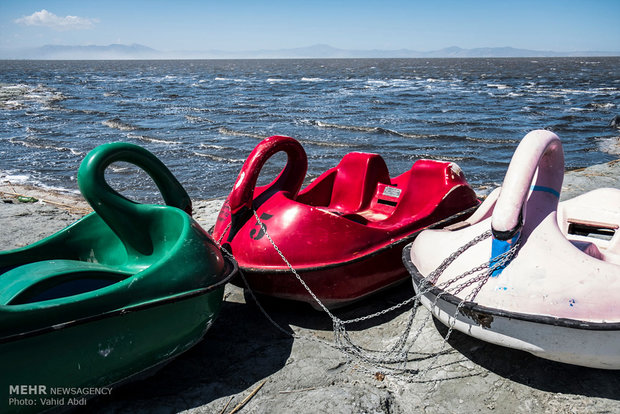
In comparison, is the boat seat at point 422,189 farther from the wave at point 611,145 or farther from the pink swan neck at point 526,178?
the wave at point 611,145

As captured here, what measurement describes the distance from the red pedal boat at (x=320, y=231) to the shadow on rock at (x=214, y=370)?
0.30 meters

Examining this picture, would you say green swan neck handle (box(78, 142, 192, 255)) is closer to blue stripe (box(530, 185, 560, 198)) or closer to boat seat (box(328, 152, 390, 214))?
boat seat (box(328, 152, 390, 214))

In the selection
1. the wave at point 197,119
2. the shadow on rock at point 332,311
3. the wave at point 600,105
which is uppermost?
the wave at point 600,105

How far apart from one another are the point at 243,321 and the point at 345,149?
881 cm

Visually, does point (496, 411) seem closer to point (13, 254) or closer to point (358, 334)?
point (358, 334)

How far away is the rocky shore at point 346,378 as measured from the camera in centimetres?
257

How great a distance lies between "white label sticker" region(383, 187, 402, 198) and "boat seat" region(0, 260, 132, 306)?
7.68 feet

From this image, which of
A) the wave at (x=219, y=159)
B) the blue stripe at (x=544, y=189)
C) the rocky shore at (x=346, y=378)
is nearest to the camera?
the rocky shore at (x=346, y=378)

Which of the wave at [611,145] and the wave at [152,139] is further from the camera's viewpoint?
the wave at [152,139]

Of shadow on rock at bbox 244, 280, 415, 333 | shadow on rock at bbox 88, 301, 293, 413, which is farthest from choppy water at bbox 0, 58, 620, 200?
shadow on rock at bbox 88, 301, 293, 413

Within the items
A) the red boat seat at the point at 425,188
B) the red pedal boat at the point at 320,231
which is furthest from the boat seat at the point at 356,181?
the red boat seat at the point at 425,188

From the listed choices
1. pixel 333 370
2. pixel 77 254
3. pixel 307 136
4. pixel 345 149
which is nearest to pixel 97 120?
pixel 307 136

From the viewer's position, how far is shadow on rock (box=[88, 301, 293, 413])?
265 cm

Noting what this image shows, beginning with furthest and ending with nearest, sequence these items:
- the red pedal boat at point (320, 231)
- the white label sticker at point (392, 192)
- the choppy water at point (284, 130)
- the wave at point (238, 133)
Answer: the wave at point (238, 133), the choppy water at point (284, 130), the white label sticker at point (392, 192), the red pedal boat at point (320, 231)
